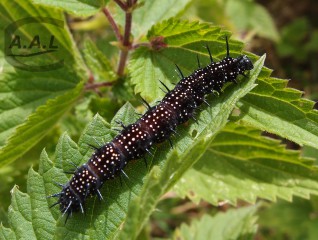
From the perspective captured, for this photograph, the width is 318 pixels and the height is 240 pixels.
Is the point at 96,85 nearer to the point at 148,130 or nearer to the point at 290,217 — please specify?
the point at 148,130

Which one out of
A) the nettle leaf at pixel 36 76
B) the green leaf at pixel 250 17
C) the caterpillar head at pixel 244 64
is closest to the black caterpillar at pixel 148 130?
the caterpillar head at pixel 244 64

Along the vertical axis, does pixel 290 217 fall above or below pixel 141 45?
below

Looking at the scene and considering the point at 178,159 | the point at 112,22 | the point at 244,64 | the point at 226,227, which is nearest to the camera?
the point at 178,159

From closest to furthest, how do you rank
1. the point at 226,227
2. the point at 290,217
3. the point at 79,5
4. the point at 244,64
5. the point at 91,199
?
the point at 91,199 → the point at 244,64 → the point at 79,5 → the point at 226,227 → the point at 290,217

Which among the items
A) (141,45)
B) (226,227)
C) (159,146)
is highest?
(141,45)

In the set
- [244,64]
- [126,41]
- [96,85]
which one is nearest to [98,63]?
[96,85]

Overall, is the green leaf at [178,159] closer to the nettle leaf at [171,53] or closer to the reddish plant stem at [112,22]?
the nettle leaf at [171,53]

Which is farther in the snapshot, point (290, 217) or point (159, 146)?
point (290, 217)
